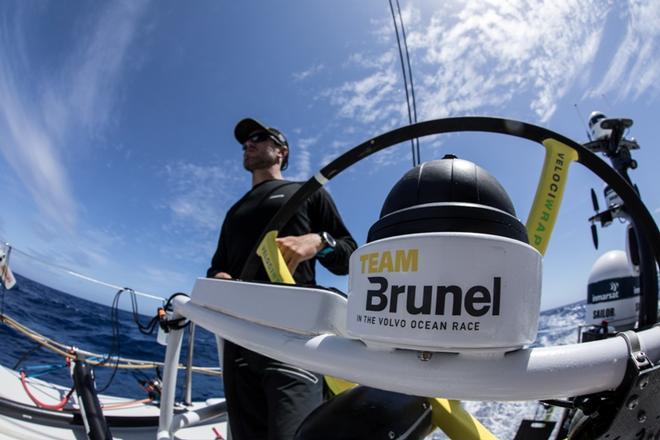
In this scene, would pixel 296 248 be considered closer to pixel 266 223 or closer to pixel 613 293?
pixel 266 223

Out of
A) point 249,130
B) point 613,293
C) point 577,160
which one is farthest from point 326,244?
point 613,293

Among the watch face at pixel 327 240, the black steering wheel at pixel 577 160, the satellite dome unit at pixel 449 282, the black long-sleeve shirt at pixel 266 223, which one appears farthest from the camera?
the black long-sleeve shirt at pixel 266 223

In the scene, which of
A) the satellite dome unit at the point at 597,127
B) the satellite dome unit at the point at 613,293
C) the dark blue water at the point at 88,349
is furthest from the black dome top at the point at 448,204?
the satellite dome unit at the point at 597,127

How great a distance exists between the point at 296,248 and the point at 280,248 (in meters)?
0.05

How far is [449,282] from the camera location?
0.88 feet

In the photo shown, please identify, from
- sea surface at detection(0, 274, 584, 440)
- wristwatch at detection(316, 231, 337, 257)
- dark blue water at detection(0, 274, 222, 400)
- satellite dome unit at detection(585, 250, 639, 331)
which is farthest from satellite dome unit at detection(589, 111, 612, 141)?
dark blue water at detection(0, 274, 222, 400)

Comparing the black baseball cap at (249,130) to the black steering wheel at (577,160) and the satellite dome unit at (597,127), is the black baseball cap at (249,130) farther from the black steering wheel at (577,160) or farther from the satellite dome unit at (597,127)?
the satellite dome unit at (597,127)

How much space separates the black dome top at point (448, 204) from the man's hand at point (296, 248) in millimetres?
474

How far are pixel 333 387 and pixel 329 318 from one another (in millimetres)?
285

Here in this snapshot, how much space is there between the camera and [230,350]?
0.71 meters

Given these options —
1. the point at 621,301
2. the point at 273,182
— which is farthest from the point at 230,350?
the point at 621,301

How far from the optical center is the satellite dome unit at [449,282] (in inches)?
10.2

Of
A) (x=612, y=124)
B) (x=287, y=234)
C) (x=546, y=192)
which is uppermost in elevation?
(x=612, y=124)

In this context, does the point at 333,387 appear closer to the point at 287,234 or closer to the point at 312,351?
the point at 312,351
